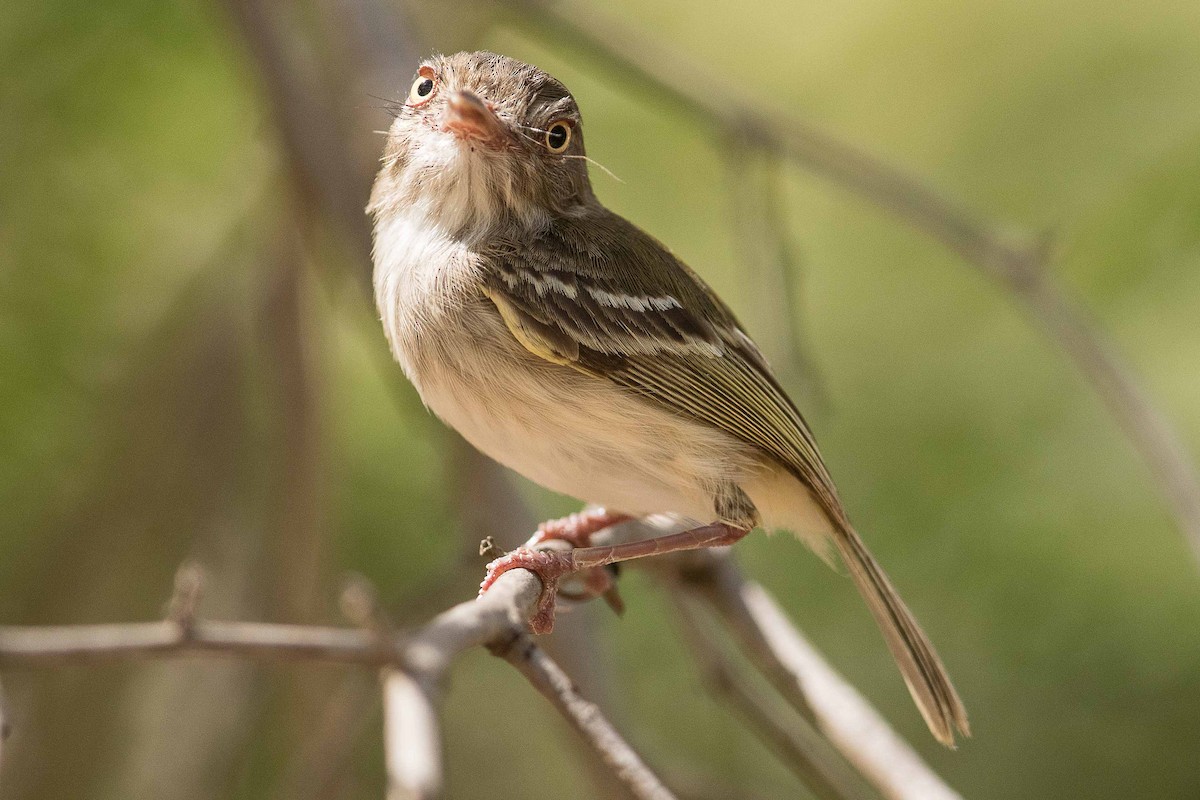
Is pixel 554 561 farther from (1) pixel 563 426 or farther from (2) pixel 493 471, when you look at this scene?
(2) pixel 493 471

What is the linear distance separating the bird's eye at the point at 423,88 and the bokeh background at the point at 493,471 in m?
0.66

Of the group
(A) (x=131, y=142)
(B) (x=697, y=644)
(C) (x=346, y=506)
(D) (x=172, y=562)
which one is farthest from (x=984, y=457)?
(A) (x=131, y=142)

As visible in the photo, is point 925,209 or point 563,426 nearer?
point 563,426

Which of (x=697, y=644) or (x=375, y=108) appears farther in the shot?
(x=375, y=108)

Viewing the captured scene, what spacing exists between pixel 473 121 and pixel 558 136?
295 mm

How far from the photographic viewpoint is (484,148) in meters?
3.16

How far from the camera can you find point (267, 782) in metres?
5.00

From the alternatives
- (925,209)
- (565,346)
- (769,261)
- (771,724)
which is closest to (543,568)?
(565,346)

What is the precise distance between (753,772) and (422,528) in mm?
1670

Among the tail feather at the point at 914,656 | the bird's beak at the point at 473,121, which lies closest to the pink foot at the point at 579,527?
the tail feather at the point at 914,656

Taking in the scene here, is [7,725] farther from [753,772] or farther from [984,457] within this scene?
[753,772]

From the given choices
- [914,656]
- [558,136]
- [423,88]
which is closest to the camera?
[558,136]

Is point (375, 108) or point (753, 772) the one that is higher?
point (375, 108)

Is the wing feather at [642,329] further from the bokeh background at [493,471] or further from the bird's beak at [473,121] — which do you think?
the bokeh background at [493,471]
